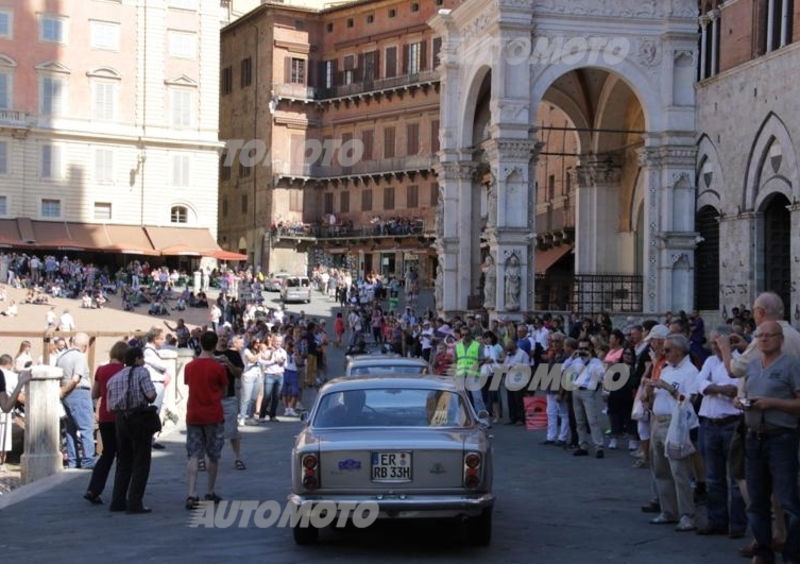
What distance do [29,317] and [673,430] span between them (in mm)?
37503

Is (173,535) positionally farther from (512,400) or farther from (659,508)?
(512,400)

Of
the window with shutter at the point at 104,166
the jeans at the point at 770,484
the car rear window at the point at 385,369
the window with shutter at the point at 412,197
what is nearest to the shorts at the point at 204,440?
the car rear window at the point at 385,369

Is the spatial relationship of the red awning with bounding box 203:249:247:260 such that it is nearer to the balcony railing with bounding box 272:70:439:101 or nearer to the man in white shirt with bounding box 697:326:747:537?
the balcony railing with bounding box 272:70:439:101

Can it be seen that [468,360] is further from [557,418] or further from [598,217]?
[598,217]

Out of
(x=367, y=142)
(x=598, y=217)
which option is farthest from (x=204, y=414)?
(x=367, y=142)

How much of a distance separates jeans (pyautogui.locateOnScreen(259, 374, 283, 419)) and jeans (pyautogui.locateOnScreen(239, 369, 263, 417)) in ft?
1.06

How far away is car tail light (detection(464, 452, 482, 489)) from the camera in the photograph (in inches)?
386

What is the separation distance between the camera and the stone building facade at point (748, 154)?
28873 millimetres

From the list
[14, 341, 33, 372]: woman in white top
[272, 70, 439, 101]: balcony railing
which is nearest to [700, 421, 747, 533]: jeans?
[14, 341, 33, 372]: woman in white top

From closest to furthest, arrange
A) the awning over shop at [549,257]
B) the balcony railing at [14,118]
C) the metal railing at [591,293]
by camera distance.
Answer: the metal railing at [591,293] → the awning over shop at [549,257] → the balcony railing at [14,118]

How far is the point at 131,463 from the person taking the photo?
12461 millimetres

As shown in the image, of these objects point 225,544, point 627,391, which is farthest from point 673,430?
point 627,391

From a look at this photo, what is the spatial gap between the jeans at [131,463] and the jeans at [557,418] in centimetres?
760

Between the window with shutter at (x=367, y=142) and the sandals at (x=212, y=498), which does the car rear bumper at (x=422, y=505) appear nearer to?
the sandals at (x=212, y=498)
